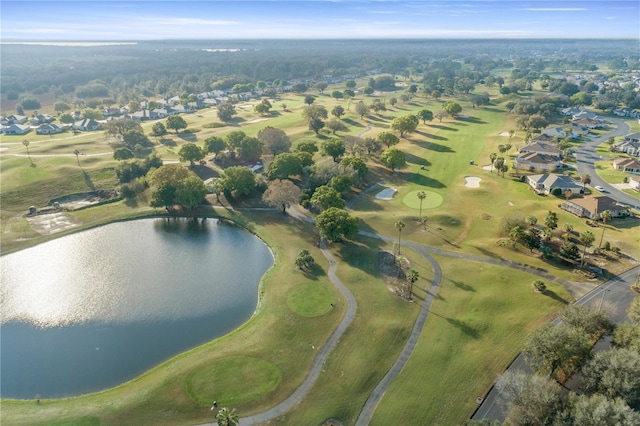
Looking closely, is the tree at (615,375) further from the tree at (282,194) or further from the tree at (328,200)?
the tree at (282,194)

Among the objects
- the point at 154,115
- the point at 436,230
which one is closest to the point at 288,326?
the point at 436,230

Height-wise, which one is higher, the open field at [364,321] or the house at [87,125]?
the house at [87,125]

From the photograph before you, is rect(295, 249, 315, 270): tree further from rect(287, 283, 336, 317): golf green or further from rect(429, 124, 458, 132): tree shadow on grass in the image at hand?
rect(429, 124, 458, 132): tree shadow on grass

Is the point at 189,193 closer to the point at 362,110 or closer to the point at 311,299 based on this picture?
the point at 311,299

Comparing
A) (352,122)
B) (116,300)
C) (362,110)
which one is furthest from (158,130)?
(116,300)

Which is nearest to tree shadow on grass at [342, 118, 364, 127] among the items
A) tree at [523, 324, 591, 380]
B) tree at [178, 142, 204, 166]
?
tree at [178, 142, 204, 166]

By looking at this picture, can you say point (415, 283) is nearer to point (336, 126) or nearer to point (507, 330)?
point (507, 330)

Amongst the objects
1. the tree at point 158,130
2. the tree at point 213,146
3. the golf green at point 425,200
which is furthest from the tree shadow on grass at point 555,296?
the tree at point 158,130
